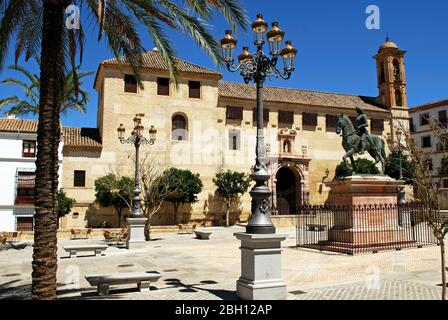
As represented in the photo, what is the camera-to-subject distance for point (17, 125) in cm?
3133

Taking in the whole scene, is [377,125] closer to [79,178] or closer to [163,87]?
[163,87]

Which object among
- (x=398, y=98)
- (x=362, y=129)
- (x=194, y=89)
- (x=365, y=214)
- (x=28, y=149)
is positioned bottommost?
(x=365, y=214)

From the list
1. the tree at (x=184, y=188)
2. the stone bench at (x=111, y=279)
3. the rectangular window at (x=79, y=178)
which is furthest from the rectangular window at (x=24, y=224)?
the stone bench at (x=111, y=279)

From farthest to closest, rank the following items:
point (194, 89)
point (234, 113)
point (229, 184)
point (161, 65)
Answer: point (234, 113) < point (194, 89) < point (161, 65) < point (229, 184)

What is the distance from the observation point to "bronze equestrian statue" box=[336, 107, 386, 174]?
50.1 ft

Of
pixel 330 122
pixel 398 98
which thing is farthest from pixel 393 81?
pixel 330 122

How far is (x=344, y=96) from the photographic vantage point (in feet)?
151

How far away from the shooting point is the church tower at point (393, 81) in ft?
150

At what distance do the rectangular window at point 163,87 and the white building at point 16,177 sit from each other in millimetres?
10524

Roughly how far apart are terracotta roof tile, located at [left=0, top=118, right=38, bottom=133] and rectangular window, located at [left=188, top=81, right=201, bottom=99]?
13.0 metres

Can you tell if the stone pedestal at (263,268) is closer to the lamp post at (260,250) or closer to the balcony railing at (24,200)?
the lamp post at (260,250)

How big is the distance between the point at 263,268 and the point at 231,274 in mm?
3445
